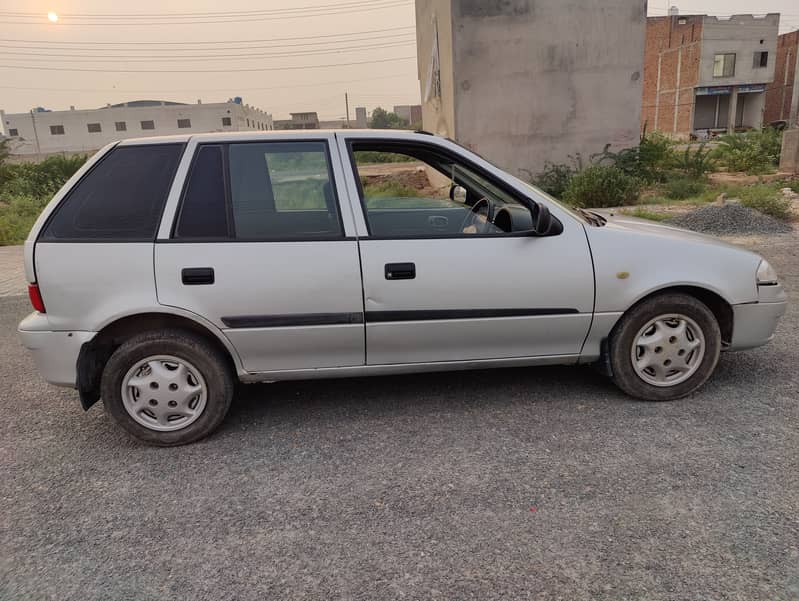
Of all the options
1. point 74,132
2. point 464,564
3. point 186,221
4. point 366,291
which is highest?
point 74,132

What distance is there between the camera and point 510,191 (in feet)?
12.0

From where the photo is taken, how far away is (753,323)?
149 inches

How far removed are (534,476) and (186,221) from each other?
2.39 meters

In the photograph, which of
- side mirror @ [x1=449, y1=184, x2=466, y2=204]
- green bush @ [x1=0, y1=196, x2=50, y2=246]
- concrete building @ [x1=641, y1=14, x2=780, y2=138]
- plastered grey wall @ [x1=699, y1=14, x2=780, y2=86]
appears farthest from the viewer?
concrete building @ [x1=641, y1=14, x2=780, y2=138]

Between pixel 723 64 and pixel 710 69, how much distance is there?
1.53 metres

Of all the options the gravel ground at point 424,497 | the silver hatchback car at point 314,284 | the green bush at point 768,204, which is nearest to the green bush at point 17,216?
the gravel ground at point 424,497

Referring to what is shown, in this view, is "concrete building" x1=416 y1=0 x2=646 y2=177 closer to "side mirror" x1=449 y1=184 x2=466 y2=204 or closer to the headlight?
"side mirror" x1=449 y1=184 x2=466 y2=204

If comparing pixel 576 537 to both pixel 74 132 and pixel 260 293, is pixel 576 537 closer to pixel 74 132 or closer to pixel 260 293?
pixel 260 293

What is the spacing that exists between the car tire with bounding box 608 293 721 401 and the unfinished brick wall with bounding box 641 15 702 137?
52.9m

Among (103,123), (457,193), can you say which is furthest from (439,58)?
(103,123)

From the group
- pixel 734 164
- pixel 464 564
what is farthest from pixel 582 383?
pixel 734 164

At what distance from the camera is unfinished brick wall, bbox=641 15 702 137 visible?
166 ft

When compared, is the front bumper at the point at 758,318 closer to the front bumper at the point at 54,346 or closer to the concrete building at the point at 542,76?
the front bumper at the point at 54,346

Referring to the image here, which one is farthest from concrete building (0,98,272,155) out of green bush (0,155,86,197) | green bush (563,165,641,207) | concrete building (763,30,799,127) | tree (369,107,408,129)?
green bush (563,165,641,207)
